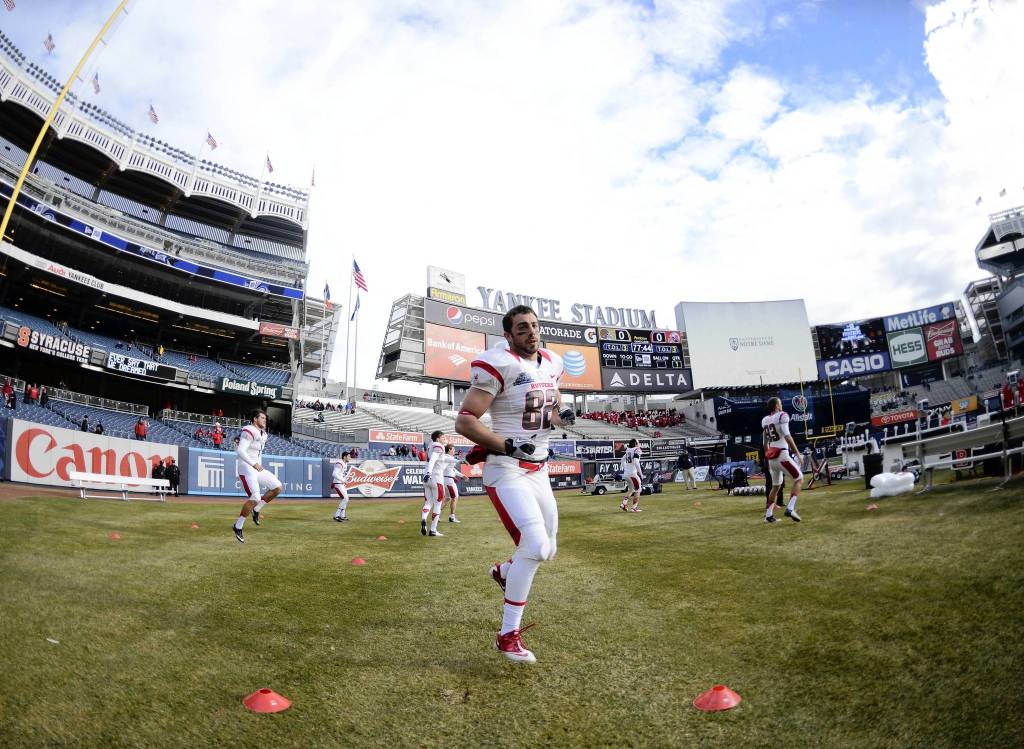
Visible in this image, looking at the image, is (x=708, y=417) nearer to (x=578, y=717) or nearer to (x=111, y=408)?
(x=111, y=408)

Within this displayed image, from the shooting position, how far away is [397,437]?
39.5 metres

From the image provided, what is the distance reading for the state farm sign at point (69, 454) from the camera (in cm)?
2022

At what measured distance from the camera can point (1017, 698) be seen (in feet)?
8.05

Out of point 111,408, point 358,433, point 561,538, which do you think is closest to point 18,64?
point 111,408

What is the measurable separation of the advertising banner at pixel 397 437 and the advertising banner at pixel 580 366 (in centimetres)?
1589

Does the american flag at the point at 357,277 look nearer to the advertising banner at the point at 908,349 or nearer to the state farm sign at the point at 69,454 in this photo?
the state farm sign at the point at 69,454

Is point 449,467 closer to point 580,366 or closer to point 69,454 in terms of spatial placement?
point 69,454

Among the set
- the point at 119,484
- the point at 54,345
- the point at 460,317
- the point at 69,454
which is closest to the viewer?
the point at 119,484

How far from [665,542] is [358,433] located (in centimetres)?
3244

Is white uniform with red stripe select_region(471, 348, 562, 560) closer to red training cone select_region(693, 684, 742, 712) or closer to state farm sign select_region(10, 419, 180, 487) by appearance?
red training cone select_region(693, 684, 742, 712)

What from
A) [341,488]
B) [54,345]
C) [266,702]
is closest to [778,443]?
[266,702]

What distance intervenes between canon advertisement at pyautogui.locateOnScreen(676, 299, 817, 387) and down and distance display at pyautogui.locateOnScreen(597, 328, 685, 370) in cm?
159

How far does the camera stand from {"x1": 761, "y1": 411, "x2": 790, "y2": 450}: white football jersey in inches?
431

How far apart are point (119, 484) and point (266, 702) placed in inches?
785
